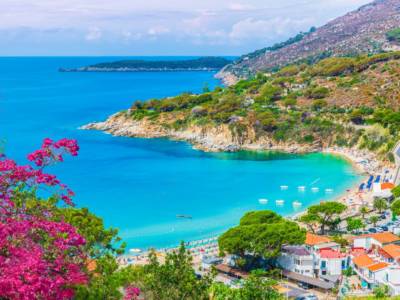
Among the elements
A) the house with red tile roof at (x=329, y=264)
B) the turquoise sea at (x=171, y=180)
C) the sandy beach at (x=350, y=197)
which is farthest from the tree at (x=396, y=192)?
the house with red tile roof at (x=329, y=264)

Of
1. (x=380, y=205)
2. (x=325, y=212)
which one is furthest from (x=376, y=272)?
(x=380, y=205)

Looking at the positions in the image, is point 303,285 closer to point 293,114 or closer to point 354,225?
point 354,225

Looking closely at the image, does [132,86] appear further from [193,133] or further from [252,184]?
[252,184]

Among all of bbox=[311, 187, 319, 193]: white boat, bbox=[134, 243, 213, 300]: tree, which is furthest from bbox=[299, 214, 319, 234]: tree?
bbox=[134, 243, 213, 300]: tree

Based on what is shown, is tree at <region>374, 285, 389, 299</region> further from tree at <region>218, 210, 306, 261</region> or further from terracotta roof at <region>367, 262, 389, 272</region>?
tree at <region>218, 210, 306, 261</region>

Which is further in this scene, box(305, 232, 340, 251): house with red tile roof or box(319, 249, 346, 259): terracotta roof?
box(305, 232, 340, 251): house with red tile roof

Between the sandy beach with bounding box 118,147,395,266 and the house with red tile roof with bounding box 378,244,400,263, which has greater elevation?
the house with red tile roof with bounding box 378,244,400,263

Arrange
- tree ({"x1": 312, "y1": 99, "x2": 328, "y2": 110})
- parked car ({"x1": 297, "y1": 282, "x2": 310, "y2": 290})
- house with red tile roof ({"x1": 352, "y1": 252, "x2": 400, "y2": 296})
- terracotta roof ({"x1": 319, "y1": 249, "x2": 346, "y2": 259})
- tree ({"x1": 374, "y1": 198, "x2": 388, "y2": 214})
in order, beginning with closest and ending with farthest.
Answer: house with red tile roof ({"x1": 352, "y1": 252, "x2": 400, "y2": 296})
parked car ({"x1": 297, "y1": 282, "x2": 310, "y2": 290})
terracotta roof ({"x1": 319, "y1": 249, "x2": 346, "y2": 259})
tree ({"x1": 374, "y1": 198, "x2": 388, "y2": 214})
tree ({"x1": 312, "y1": 99, "x2": 328, "y2": 110})
